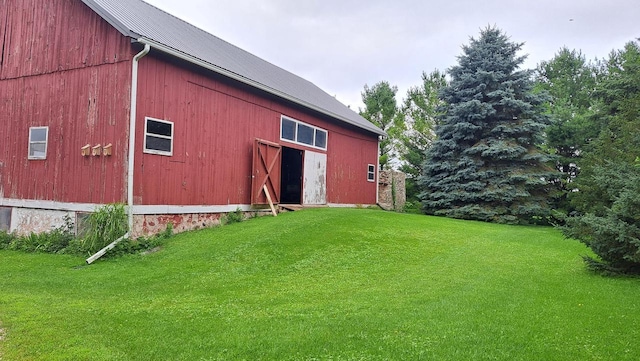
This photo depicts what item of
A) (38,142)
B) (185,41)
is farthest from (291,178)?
(38,142)

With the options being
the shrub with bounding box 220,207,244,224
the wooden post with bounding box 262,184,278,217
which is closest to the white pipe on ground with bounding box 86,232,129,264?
the shrub with bounding box 220,207,244,224

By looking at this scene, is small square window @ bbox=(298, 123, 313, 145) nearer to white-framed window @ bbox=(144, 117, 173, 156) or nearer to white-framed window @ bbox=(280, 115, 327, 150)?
white-framed window @ bbox=(280, 115, 327, 150)

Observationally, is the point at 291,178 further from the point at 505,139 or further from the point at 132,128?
the point at 505,139

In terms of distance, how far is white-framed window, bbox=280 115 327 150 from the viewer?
12.9 meters

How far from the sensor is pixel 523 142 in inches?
632

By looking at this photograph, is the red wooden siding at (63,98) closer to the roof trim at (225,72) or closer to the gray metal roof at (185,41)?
the gray metal roof at (185,41)

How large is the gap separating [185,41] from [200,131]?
255cm

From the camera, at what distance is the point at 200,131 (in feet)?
33.2

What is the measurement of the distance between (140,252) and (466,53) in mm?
14982

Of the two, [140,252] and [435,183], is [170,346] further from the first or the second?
[435,183]

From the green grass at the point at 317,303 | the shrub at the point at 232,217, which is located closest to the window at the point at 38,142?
the green grass at the point at 317,303

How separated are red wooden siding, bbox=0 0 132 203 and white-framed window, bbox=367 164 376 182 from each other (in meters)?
10.7

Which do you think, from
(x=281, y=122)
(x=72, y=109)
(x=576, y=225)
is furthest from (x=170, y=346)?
(x=281, y=122)

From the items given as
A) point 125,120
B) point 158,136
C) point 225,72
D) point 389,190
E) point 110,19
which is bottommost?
point 389,190
